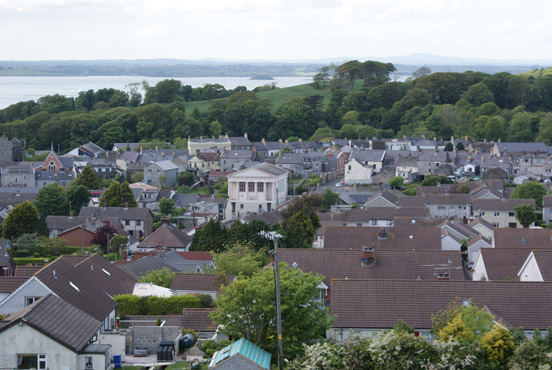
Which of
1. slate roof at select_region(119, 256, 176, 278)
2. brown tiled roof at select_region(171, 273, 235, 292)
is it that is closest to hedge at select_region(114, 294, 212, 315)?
brown tiled roof at select_region(171, 273, 235, 292)

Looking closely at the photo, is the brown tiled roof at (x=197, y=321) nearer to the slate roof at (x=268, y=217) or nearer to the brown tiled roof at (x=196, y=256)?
the brown tiled roof at (x=196, y=256)

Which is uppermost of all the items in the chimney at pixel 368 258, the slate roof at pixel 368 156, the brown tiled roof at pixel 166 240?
→ the chimney at pixel 368 258

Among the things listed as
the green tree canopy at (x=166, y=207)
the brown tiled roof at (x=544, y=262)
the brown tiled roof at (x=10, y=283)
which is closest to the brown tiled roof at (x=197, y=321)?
the brown tiled roof at (x=10, y=283)

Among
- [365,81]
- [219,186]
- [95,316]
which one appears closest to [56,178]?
[219,186]

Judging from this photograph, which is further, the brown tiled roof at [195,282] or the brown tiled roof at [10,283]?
the brown tiled roof at [195,282]

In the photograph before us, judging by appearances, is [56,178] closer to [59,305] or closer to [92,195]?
[92,195]

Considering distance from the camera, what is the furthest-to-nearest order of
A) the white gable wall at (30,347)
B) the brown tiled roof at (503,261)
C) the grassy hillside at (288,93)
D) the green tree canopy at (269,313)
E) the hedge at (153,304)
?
1. the grassy hillside at (288,93)
2. the brown tiled roof at (503,261)
3. the hedge at (153,304)
4. the green tree canopy at (269,313)
5. the white gable wall at (30,347)

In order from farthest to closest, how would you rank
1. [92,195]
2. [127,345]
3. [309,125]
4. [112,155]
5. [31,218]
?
1. [309,125]
2. [112,155]
3. [92,195]
4. [31,218]
5. [127,345]
